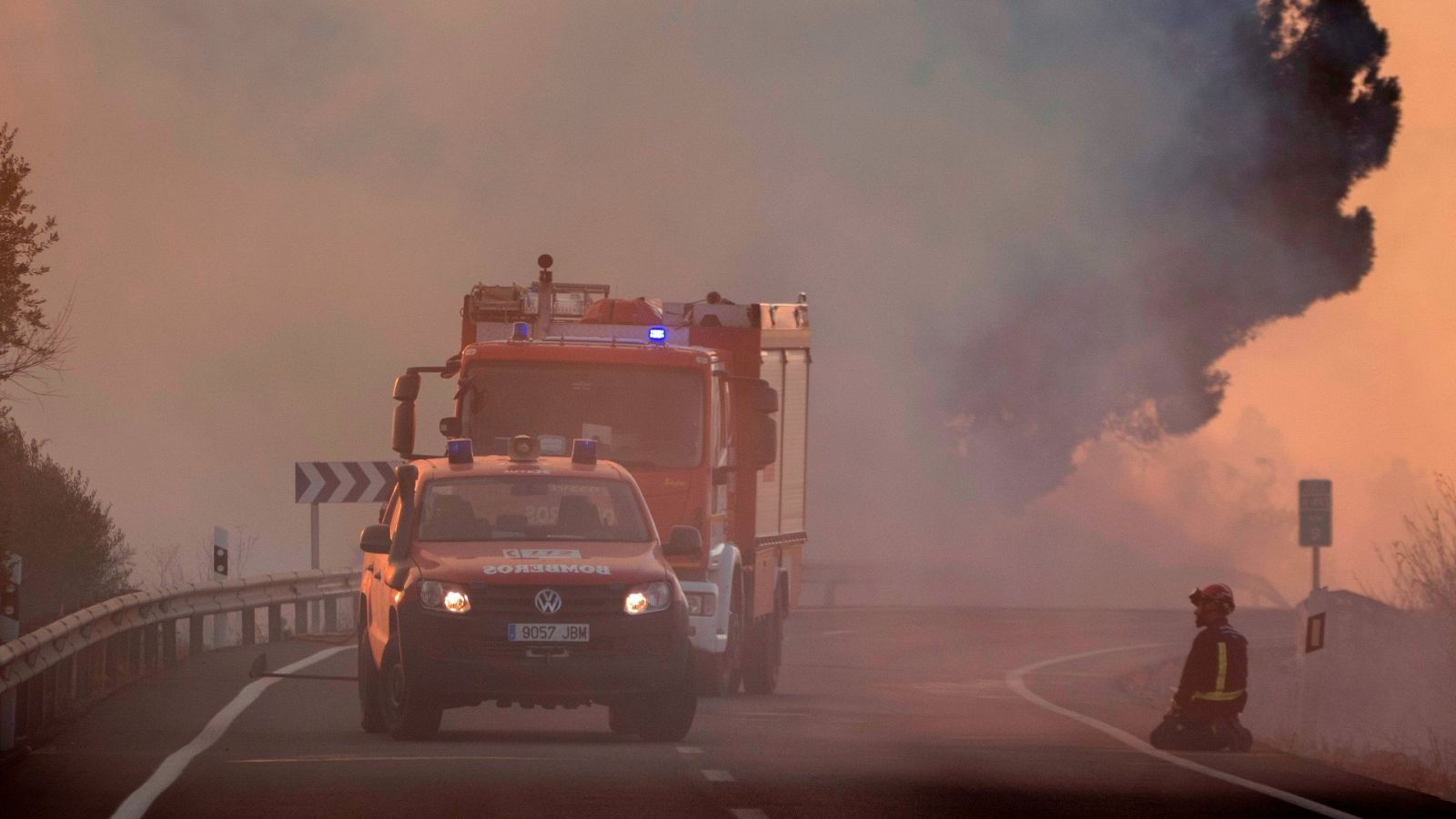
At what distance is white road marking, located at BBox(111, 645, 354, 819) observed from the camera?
12.4m

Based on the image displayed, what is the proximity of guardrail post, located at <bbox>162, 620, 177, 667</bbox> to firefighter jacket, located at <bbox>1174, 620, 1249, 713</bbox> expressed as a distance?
38.1 ft

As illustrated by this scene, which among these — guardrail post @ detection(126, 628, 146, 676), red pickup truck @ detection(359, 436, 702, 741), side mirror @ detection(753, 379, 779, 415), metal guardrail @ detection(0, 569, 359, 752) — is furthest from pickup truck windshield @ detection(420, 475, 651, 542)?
guardrail post @ detection(126, 628, 146, 676)

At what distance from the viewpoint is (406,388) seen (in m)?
20.5

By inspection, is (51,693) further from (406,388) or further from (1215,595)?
(1215,595)

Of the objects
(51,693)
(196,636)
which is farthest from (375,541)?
(196,636)

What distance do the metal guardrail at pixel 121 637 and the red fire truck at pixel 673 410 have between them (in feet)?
10.4

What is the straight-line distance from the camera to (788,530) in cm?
2448

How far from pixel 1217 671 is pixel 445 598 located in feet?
17.1

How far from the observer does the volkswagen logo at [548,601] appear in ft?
52.2

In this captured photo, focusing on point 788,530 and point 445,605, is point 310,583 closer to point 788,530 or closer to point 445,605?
point 788,530

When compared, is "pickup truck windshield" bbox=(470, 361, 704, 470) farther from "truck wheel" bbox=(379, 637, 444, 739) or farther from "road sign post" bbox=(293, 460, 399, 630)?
"road sign post" bbox=(293, 460, 399, 630)

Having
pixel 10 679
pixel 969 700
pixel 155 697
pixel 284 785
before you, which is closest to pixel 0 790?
pixel 284 785

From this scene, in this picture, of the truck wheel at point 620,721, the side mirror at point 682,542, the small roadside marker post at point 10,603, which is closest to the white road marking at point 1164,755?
the side mirror at point 682,542

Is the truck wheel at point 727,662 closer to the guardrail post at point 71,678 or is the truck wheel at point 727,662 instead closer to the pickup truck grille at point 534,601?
the pickup truck grille at point 534,601
